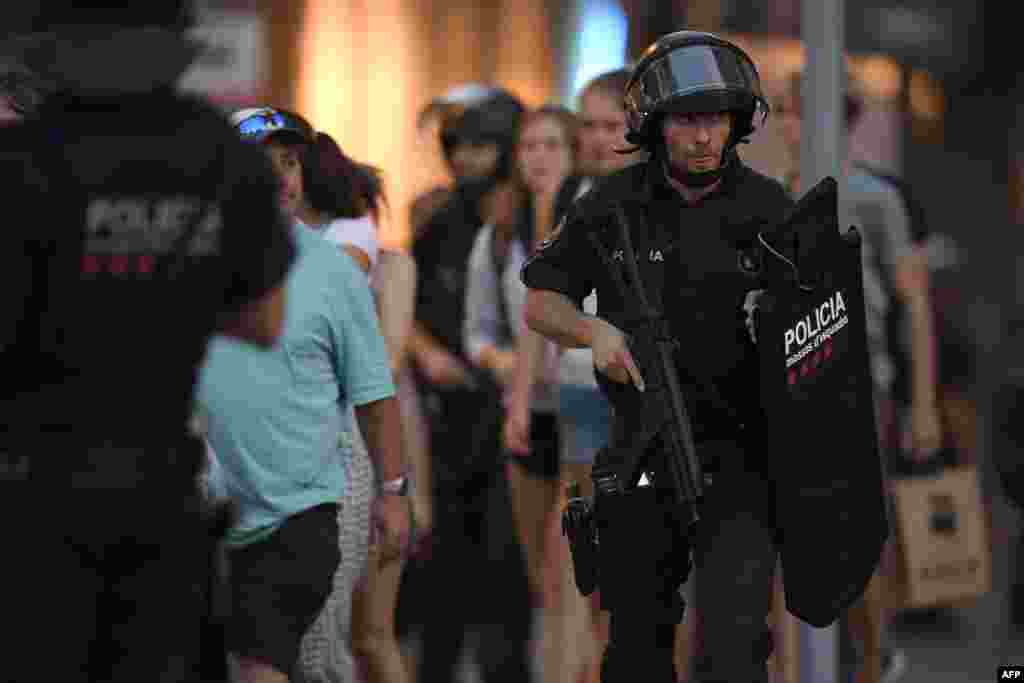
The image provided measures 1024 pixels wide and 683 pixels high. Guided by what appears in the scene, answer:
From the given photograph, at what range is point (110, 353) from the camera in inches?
171

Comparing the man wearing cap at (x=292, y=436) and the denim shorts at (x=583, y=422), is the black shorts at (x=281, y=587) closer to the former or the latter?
the man wearing cap at (x=292, y=436)

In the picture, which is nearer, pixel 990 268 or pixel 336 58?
pixel 336 58

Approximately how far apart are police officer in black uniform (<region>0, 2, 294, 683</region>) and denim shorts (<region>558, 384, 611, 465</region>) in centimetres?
336

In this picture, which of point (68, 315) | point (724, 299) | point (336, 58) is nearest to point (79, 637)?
point (68, 315)

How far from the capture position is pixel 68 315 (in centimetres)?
434

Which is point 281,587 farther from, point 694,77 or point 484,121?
point 484,121

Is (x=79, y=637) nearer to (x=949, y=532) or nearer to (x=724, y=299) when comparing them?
(x=724, y=299)

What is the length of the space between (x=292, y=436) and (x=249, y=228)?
156 centimetres

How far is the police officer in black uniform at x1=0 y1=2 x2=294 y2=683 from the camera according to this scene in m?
4.33

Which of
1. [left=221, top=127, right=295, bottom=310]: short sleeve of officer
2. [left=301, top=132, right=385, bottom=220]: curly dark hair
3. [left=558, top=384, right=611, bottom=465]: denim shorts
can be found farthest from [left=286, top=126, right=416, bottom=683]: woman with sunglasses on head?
[left=221, top=127, right=295, bottom=310]: short sleeve of officer

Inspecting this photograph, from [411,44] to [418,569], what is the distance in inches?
169

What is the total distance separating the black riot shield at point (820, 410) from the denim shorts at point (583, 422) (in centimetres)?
176

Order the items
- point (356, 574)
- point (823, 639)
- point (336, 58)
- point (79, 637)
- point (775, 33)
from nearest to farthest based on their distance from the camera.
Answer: point (79, 637)
point (356, 574)
point (823, 639)
point (775, 33)
point (336, 58)

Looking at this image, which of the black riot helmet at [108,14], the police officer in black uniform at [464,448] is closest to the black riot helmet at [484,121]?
the police officer in black uniform at [464,448]
